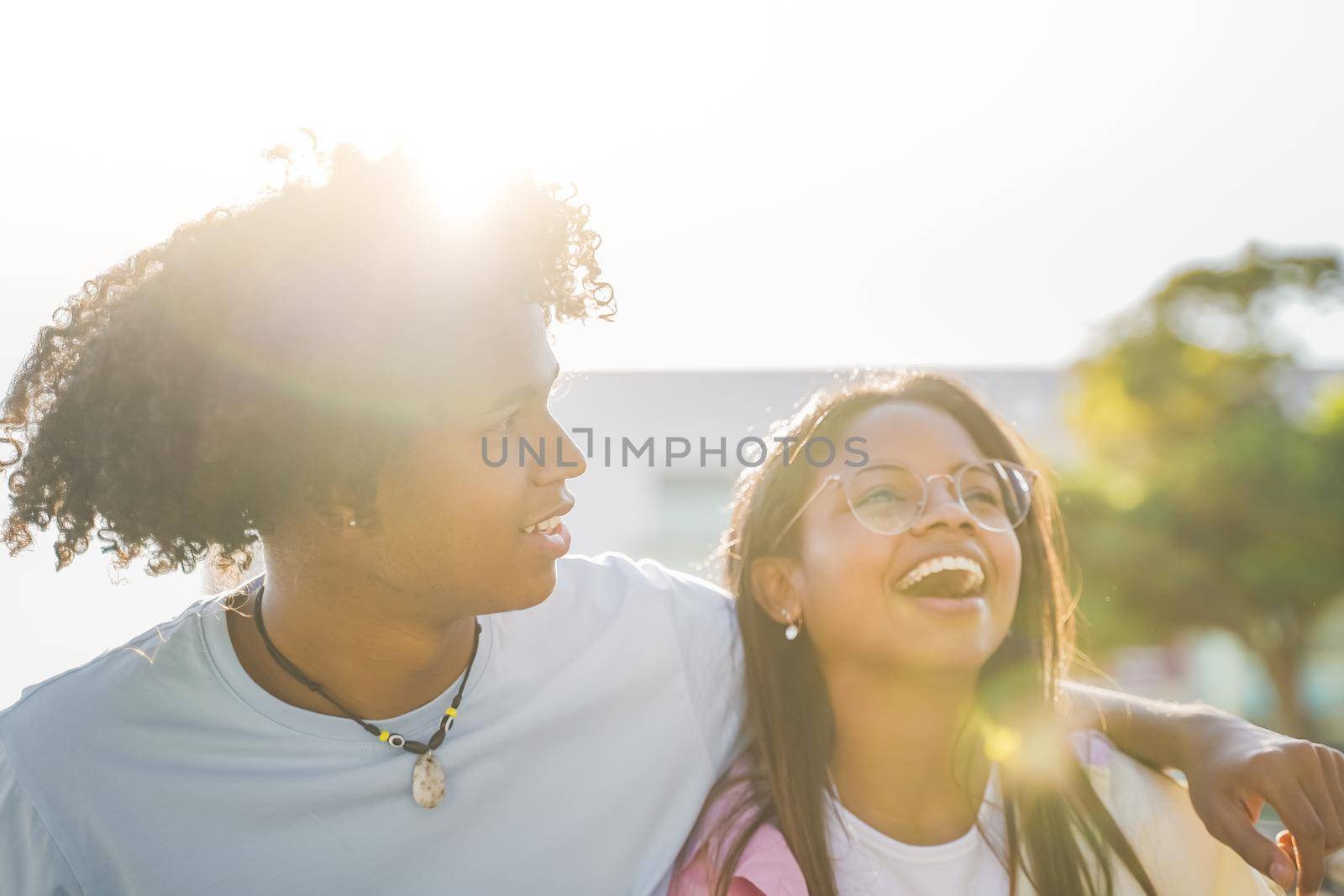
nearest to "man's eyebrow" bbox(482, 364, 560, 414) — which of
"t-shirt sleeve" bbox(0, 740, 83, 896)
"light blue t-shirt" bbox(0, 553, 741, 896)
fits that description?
"light blue t-shirt" bbox(0, 553, 741, 896)

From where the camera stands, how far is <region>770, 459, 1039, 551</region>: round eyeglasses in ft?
7.77

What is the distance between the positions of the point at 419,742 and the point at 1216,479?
977 cm

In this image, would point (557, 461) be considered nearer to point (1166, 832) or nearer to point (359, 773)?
point (359, 773)

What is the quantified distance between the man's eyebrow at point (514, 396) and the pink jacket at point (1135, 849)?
3.12ft

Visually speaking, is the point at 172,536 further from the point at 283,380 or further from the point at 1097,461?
the point at 1097,461

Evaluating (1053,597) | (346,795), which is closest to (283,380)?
(346,795)

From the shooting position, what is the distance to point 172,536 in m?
2.28

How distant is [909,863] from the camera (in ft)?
7.49

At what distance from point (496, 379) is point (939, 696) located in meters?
1.21

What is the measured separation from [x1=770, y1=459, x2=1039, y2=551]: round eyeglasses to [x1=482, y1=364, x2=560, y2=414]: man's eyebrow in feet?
2.30

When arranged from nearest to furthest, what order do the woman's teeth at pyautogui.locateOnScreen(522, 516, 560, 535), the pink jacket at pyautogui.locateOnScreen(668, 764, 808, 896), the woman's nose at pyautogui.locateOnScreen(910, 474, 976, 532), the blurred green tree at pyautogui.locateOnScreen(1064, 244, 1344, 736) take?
1. the pink jacket at pyautogui.locateOnScreen(668, 764, 808, 896)
2. the woman's teeth at pyautogui.locateOnScreen(522, 516, 560, 535)
3. the woman's nose at pyautogui.locateOnScreen(910, 474, 976, 532)
4. the blurred green tree at pyautogui.locateOnScreen(1064, 244, 1344, 736)

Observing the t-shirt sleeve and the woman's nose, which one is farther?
the woman's nose

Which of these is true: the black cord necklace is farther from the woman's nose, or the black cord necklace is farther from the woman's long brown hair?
the woman's nose

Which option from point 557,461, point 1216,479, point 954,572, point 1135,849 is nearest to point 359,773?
point 557,461
